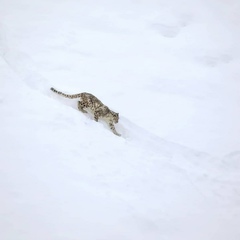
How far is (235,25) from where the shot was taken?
12031 mm

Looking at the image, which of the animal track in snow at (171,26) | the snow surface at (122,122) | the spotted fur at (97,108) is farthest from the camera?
the animal track in snow at (171,26)

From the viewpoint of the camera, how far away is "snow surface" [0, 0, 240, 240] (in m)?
6.75

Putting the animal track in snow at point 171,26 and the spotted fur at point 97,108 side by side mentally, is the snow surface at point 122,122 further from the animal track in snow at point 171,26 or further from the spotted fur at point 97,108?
the spotted fur at point 97,108

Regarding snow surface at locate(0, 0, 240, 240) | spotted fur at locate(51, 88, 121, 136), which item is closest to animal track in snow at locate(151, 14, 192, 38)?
snow surface at locate(0, 0, 240, 240)

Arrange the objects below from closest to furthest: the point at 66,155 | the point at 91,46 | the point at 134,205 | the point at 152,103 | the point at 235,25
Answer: the point at 134,205 → the point at 66,155 → the point at 152,103 → the point at 91,46 → the point at 235,25

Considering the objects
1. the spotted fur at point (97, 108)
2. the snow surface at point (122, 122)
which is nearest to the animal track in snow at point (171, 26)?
the snow surface at point (122, 122)

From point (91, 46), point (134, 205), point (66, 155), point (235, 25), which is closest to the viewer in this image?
point (134, 205)

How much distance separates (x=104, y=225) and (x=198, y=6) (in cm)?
869

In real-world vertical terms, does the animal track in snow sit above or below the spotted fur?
above

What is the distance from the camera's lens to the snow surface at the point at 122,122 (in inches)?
266

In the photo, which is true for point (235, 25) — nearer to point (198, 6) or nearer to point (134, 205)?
point (198, 6)

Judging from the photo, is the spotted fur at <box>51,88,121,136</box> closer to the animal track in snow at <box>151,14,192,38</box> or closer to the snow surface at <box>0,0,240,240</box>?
the snow surface at <box>0,0,240,240</box>

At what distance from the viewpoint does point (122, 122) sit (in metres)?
8.98

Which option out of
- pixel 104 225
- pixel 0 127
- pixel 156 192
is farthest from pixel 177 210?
pixel 0 127
